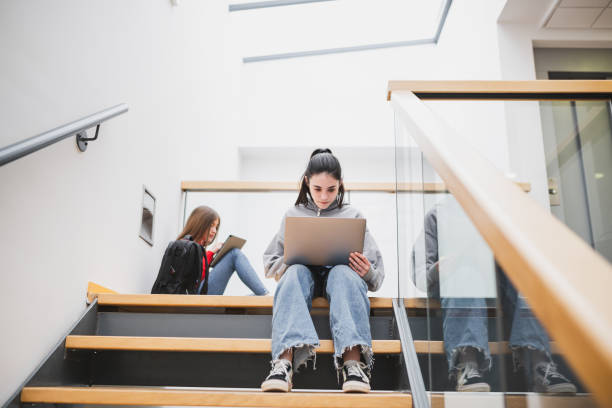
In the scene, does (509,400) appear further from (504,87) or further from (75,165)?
(75,165)

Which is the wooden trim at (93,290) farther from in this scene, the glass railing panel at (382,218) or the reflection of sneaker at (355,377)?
the glass railing panel at (382,218)

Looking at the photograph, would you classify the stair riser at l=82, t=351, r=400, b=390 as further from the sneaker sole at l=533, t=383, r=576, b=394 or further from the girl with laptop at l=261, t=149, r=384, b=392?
the sneaker sole at l=533, t=383, r=576, b=394

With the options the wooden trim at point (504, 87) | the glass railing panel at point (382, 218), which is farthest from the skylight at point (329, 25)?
the wooden trim at point (504, 87)

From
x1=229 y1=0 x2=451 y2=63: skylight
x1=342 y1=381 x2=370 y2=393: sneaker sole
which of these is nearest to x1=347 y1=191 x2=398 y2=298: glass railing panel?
x1=342 y1=381 x2=370 y2=393: sneaker sole

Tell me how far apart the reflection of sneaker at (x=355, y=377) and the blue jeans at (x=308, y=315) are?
0.12 ft

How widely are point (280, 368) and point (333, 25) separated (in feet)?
19.1

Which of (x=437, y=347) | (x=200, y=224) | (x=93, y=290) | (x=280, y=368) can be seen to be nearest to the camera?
(x=437, y=347)

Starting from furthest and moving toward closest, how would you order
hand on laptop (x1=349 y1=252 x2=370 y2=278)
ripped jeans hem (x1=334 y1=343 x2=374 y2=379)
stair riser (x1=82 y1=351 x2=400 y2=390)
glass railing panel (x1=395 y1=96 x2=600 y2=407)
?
1. hand on laptop (x1=349 y1=252 x2=370 y2=278)
2. stair riser (x1=82 y1=351 x2=400 y2=390)
3. ripped jeans hem (x1=334 y1=343 x2=374 y2=379)
4. glass railing panel (x1=395 y1=96 x2=600 y2=407)

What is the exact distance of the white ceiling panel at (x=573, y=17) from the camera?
3.79m

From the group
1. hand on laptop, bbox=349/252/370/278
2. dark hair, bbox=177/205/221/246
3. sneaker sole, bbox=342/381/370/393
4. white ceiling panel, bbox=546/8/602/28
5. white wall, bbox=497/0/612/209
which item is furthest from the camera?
white wall, bbox=497/0/612/209

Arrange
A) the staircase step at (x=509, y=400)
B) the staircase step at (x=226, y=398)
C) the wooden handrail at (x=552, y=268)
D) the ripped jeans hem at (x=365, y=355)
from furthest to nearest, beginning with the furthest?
1. the ripped jeans hem at (x=365, y=355)
2. the staircase step at (x=226, y=398)
3. the staircase step at (x=509, y=400)
4. the wooden handrail at (x=552, y=268)

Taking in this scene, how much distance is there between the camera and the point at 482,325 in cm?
123

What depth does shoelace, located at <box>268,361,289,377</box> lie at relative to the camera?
1.71 metres

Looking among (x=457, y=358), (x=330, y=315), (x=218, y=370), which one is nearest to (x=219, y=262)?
(x=218, y=370)
